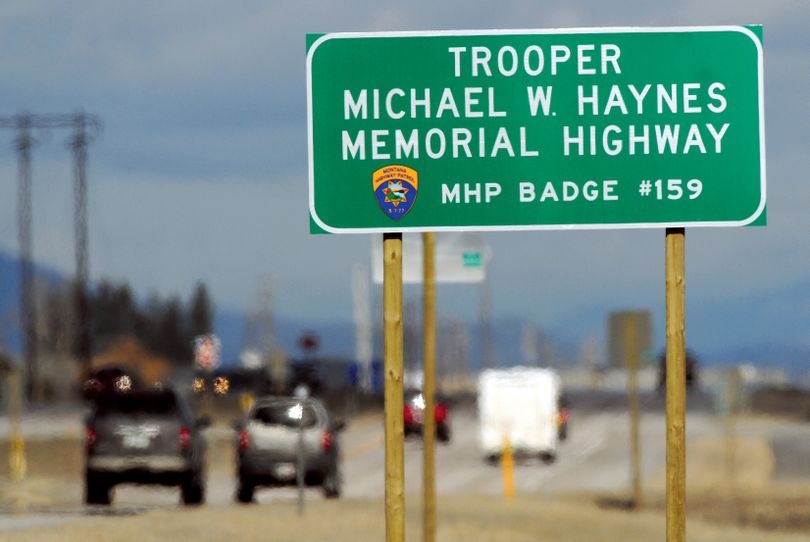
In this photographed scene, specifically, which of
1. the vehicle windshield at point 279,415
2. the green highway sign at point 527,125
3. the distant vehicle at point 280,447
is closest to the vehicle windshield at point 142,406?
the distant vehicle at point 280,447

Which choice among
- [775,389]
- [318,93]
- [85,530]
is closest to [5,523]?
[85,530]

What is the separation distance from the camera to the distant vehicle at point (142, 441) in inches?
1336

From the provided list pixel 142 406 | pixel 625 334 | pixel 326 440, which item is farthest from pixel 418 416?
pixel 142 406

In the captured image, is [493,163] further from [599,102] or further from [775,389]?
[775,389]

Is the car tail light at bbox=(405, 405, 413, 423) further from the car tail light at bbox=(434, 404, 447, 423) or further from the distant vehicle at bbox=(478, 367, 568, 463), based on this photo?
the distant vehicle at bbox=(478, 367, 568, 463)

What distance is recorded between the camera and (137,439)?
33969mm

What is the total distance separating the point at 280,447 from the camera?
37.2 m

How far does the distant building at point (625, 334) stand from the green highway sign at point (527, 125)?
75.0ft

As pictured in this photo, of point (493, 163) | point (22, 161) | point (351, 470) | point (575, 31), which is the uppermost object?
point (22, 161)

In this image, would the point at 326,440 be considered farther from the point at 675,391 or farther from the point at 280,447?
the point at 675,391

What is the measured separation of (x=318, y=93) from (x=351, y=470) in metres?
43.7

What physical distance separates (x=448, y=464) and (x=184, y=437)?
26080 mm

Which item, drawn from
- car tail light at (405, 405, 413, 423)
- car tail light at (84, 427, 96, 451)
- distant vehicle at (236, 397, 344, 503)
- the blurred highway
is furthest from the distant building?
car tail light at (405, 405, 413, 423)

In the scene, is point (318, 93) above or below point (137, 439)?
above
